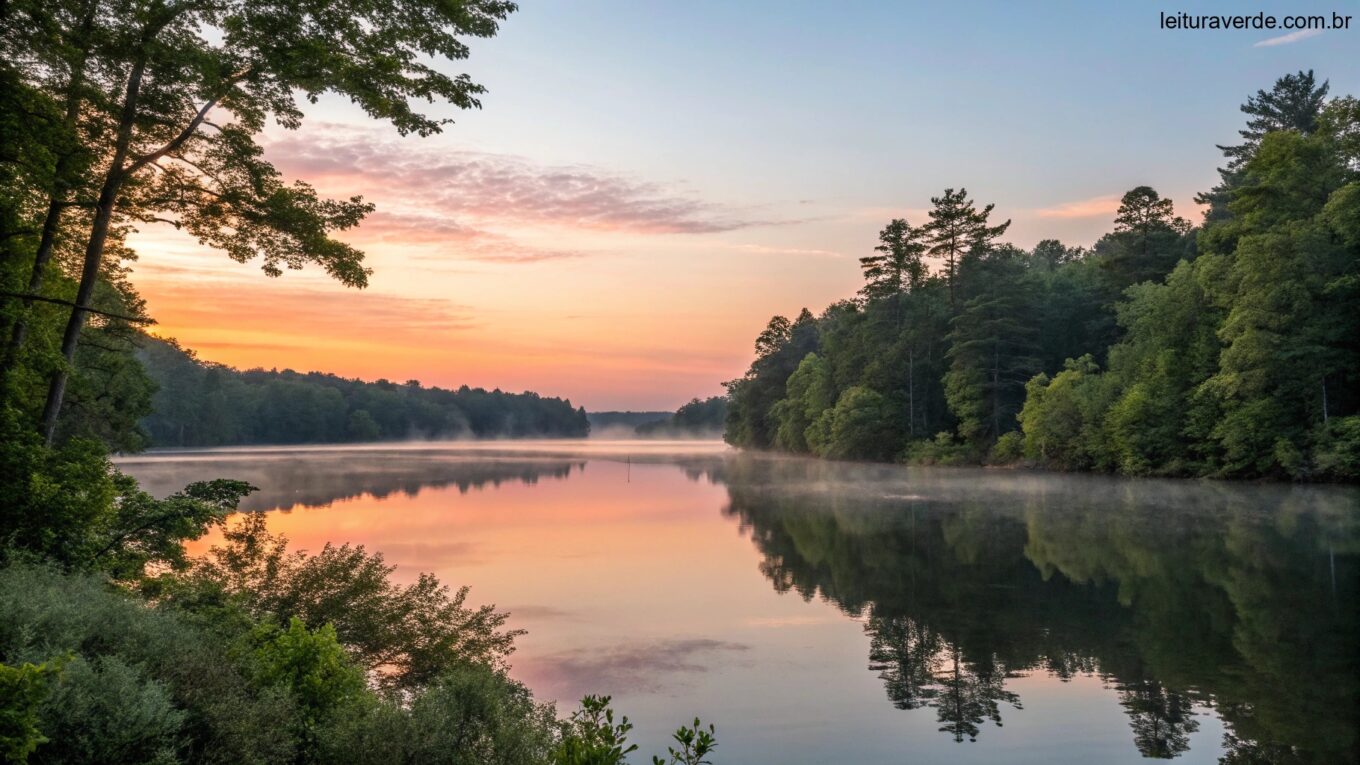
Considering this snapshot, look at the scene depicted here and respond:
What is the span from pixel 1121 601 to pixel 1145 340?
46588 millimetres

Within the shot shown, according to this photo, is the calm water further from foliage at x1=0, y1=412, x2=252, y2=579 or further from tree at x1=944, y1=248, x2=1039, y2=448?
tree at x1=944, y1=248, x2=1039, y2=448

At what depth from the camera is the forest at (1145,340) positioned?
45.9 metres

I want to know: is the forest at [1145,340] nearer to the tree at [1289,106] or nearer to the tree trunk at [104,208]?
the tree at [1289,106]

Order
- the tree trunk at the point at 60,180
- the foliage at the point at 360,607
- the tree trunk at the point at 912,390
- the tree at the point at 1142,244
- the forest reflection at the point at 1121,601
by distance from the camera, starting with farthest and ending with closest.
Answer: the tree trunk at the point at 912,390 < the tree at the point at 1142,244 < the tree trunk at the point at 60,180 < the foliage at the point at 360,607 < the forest reflection at the point at 1121,601

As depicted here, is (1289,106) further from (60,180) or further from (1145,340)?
(60,180)

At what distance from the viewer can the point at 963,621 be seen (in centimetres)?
1794

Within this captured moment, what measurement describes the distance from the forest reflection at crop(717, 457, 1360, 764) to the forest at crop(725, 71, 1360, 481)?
9.49 meters

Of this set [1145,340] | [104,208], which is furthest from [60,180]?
[1145,340]

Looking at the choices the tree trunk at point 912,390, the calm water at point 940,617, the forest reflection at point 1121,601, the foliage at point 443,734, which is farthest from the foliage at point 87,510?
the tree trunk at point 912,390

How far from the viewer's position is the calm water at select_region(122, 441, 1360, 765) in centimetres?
1168

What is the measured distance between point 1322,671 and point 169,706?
1621cm

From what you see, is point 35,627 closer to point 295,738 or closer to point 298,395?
point 295,738

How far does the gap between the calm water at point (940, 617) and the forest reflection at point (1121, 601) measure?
75mm

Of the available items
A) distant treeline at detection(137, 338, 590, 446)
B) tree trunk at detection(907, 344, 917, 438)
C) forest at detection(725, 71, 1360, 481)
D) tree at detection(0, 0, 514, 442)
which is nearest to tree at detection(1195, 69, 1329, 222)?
forest at detection(725, 71, 1360, 481)
